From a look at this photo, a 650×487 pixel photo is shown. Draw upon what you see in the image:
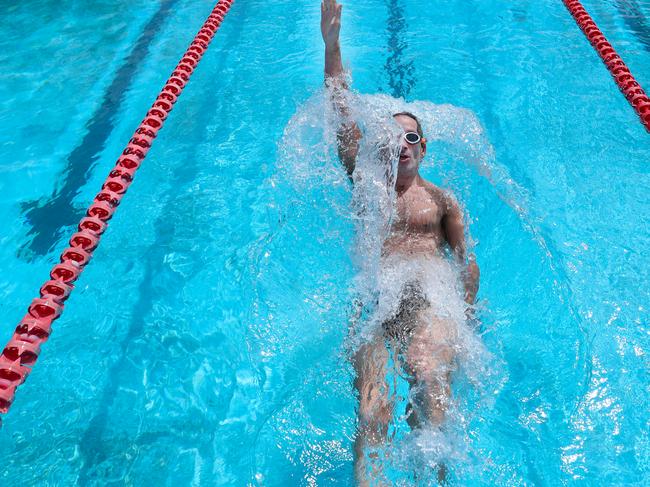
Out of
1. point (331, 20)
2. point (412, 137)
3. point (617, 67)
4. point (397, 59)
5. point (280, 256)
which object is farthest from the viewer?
point (397, 59)

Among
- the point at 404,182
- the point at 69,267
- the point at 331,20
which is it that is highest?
the point at 331,20

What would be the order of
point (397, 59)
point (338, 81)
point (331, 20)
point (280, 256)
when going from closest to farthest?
point (331, 20) → point (338, 81) → point (280, 256) → point (397, 59)

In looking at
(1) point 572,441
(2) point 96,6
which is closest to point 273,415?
(1) point 572,441

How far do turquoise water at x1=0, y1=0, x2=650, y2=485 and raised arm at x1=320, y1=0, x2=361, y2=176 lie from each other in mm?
567

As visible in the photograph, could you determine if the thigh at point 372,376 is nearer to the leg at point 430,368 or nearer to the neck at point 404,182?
the leg at point 430,368

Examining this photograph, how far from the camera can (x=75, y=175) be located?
434 cm

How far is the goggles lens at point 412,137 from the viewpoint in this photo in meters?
2.66

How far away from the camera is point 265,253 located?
3621 millimetres

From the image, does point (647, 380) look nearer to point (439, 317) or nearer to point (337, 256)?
point (439, 317)

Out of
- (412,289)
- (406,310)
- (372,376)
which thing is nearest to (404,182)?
(412,289)

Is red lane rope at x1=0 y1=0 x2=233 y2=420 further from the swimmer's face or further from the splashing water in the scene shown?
the swimmer's face

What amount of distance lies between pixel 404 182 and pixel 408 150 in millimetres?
192

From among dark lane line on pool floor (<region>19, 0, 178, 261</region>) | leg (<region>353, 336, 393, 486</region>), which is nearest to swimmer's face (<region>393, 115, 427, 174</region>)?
leg (<region>353, 336, 393, 486</region>)

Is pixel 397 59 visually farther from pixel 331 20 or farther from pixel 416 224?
pixel 416 224
